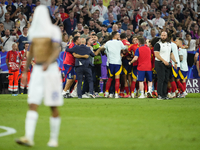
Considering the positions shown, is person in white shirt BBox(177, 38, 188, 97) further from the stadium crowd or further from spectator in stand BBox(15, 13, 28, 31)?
spectator in stand BBox(15, 13, 28, 31)

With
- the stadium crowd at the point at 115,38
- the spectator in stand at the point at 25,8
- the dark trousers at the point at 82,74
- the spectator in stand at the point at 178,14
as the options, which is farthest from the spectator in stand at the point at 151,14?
the dark trousers at the point at 82,74

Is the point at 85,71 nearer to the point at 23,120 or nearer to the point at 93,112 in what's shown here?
the point at 93,112

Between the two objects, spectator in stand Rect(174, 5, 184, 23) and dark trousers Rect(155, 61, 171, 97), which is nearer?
dark trousers Rect(155, 61, 171, 97)

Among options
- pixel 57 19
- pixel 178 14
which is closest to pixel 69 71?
pixel 57 19

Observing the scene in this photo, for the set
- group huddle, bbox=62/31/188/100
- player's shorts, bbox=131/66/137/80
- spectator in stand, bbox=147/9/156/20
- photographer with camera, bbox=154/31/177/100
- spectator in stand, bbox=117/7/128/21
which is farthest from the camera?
spectator in stand, bbox=147/9/156/20

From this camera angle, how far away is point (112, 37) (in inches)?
637

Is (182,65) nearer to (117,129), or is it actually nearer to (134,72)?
(134,72)

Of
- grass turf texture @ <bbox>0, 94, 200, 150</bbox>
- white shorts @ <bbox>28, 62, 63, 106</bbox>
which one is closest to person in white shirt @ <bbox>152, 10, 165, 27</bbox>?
grass turf texture @ <bbox>0, 94, 200, 150</bbox>

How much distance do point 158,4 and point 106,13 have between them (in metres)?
4.90

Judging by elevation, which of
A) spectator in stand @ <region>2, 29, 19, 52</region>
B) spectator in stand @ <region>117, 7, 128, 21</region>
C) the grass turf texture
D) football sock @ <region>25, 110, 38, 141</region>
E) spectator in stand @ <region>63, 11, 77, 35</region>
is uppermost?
spectator in stand @ <region>117, 7, 128, 21</region>

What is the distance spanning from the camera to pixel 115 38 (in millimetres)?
16094

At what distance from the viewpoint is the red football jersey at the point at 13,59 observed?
60.1 ft

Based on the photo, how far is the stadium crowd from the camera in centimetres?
1605

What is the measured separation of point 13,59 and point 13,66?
0.36m
